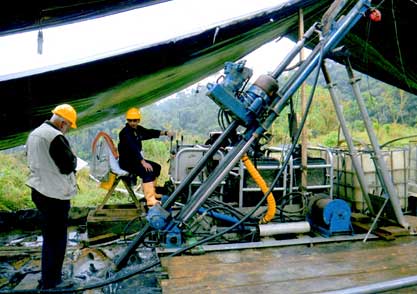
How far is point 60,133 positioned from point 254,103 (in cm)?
171

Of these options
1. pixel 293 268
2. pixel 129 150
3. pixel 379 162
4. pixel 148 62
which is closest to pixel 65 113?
pixel 148 62

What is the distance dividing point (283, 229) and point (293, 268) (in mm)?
848

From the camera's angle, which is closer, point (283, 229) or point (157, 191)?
point (283, 229)

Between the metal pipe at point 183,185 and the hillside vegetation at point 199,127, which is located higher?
the hillside vegetation at point 199,127

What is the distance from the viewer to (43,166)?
2.79 meters

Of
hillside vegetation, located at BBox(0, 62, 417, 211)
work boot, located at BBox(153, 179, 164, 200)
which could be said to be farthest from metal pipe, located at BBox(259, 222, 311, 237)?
work boot, located at BBox(153, 179, 164, 200)

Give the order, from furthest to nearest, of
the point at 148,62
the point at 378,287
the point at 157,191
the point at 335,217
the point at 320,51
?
the point at 157,191 → the point at 148,62 → the point at 335,217 → the point at 320,51 → the point at 378,287

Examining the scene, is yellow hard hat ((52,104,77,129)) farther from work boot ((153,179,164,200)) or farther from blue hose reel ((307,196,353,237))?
blue hose reel ((307,196,353,237))

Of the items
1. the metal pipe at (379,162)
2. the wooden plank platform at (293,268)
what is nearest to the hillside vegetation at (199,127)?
the metal pipe at (379,162)

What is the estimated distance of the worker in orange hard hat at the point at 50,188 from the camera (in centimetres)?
277

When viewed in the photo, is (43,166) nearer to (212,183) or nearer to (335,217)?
(212,183)

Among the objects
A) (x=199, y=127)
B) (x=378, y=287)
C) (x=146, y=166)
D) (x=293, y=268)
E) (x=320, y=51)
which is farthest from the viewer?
(x=199, y=127)

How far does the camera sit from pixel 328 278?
89.8 inches

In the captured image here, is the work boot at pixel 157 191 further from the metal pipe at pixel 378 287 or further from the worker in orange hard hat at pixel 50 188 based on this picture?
the metal pipe at pixel 378 287
